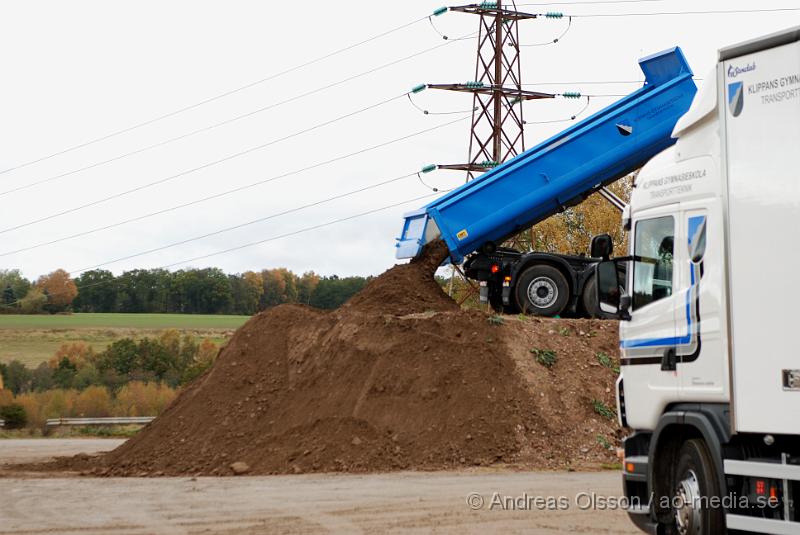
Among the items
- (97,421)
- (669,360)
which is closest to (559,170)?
(669,360)

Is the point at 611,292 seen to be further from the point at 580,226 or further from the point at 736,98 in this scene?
the point at 580,226

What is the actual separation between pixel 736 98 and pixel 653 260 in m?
2.02

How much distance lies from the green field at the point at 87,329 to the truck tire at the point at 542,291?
160ft

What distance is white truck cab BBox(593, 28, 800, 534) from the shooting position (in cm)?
733

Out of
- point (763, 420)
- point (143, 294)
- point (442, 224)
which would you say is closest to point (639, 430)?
point (763, 420)

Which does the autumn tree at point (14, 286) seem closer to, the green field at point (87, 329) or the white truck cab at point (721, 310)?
the green field at point (87, 329)

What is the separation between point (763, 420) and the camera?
292 inches

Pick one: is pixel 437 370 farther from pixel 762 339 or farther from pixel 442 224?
pixel 762 339

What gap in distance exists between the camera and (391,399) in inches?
711

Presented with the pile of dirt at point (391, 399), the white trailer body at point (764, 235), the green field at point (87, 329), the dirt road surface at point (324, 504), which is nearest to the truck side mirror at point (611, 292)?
the white trailer body at point (764, 235)

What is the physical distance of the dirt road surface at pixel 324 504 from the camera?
10.7m

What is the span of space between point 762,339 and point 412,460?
997cm

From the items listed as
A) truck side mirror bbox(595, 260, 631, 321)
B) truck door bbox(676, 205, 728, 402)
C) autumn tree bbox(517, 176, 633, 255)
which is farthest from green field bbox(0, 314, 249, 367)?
truck door bbox(676, 205, 728, 402)

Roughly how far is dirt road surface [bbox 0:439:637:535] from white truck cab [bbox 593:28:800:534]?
182cm
